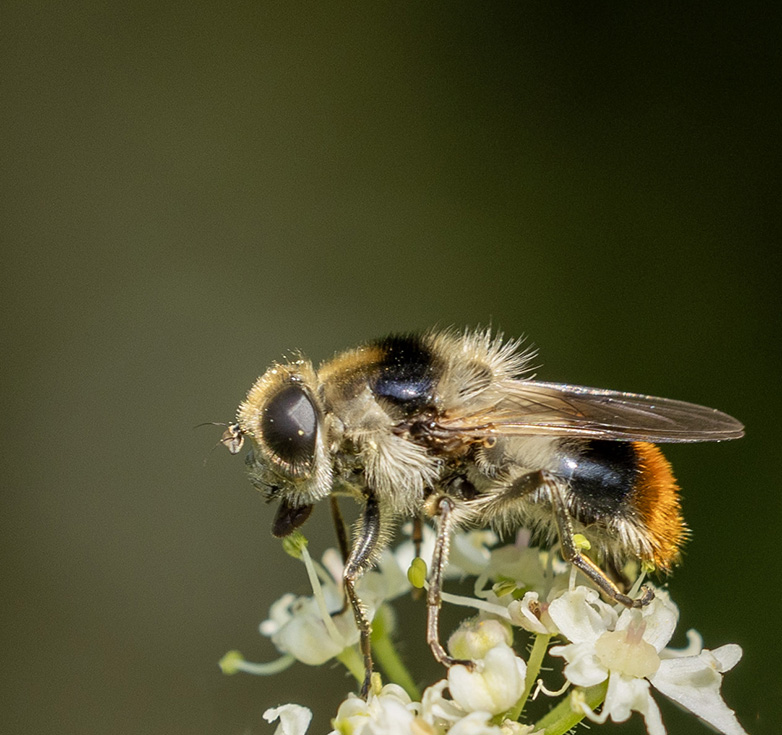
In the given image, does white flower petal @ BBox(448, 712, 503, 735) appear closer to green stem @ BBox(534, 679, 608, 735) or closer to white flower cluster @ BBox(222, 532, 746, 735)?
white flower cluster @ BBox(222, 532, 746, 735)

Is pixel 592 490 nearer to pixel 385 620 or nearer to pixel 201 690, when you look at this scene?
pixel 385 620

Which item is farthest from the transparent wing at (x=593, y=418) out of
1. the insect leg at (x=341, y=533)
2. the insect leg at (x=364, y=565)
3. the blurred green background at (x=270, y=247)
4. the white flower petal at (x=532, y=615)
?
the blurred green background at (x=270, y=247)

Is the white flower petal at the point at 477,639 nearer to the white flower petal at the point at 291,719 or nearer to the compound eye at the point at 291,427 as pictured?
the white flower petal at the point at 291,719

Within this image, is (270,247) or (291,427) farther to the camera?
(270,247)

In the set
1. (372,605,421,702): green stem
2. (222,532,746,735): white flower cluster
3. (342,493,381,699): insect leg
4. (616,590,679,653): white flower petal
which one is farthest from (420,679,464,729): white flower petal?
(372,605,421,702): green stem

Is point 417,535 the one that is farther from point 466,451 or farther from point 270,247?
point 270,247

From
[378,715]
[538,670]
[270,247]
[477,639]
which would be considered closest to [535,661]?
[538,670]
